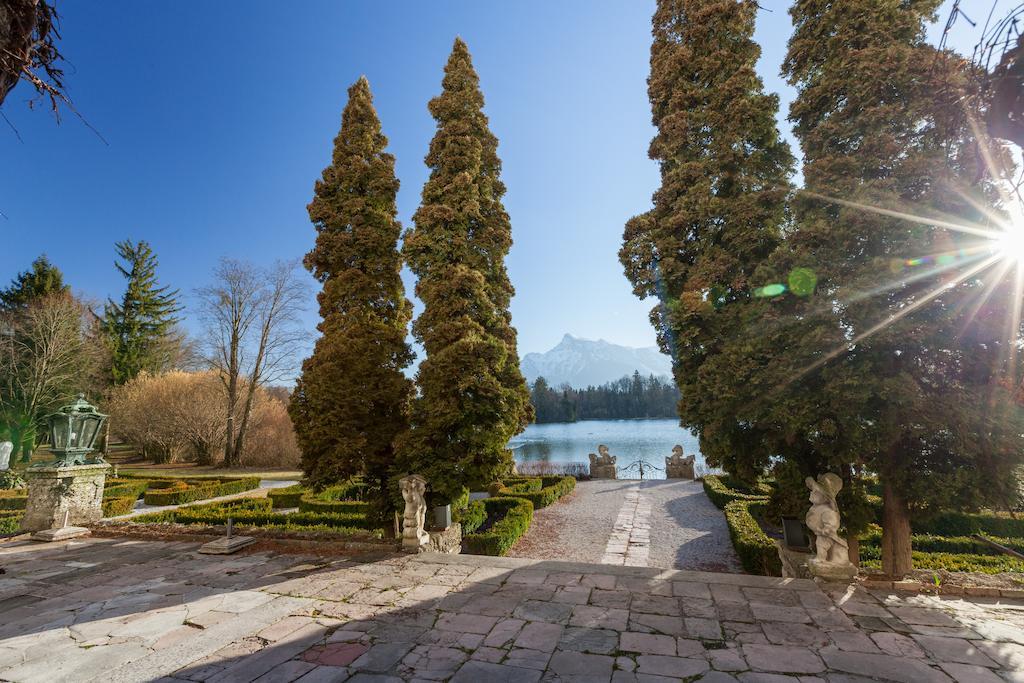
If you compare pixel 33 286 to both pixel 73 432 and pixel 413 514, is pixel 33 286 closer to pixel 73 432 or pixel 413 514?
pixel 73 432

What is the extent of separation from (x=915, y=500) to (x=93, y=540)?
539 inches

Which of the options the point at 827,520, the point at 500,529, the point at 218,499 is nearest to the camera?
the point at 827,520

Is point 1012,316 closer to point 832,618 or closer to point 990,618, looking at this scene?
point 990,618

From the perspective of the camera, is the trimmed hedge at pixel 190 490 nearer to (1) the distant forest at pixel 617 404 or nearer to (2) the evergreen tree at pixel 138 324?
(2) the evergreen tree at pixel 138 324

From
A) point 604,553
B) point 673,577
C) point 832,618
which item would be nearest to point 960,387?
point 832,618

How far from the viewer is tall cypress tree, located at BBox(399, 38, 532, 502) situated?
794 centimetres

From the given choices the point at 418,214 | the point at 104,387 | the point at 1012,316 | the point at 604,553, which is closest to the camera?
the point at 1012,316

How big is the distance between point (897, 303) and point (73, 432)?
573 inches

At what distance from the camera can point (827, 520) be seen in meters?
5.36

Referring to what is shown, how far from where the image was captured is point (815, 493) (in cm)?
556

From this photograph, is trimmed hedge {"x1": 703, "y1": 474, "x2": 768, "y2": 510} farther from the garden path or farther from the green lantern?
the green lantern

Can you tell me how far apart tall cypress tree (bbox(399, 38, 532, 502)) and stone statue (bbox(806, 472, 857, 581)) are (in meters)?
4.85

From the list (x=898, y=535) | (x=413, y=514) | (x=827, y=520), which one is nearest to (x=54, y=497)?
(x=413, y=514)

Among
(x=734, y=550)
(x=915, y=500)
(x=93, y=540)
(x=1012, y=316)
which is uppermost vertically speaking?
(x=1012, y=316)
